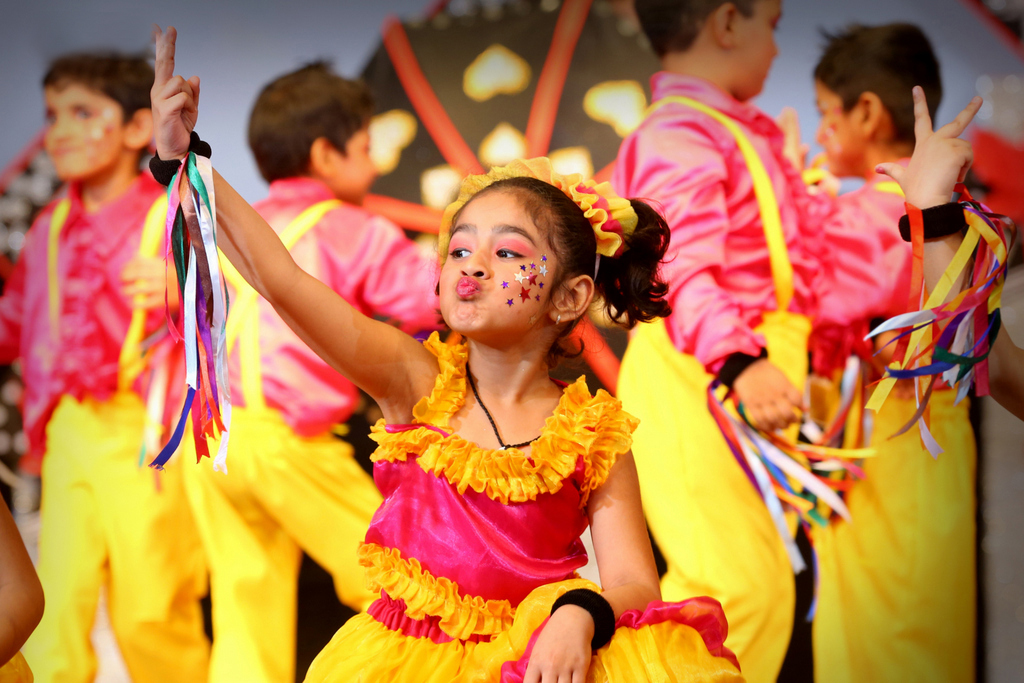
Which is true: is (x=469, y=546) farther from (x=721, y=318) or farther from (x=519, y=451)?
(x=721, y=318)

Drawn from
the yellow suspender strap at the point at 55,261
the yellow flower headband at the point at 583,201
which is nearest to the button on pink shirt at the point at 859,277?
the yellow flower headband at the point at 583,201

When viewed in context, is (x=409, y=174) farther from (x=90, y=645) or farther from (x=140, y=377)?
(x=90, y=645)

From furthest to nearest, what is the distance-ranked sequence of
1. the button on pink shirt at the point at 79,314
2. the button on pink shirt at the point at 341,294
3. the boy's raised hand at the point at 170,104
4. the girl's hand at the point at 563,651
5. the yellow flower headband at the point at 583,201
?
the button on pink shirt at the point at 79,314 → the button on pink shirt at the point at 341,294 → the yellow flower headband at the point at 583,201 → the boy's raised hand at the point at 170,104 → the girl's hand at the point at 563,651

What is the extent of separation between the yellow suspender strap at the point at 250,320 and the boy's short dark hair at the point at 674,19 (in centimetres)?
97

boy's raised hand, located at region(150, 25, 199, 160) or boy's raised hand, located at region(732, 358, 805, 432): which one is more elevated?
boy's raised hand, located at region(150, 25, 199, 160)

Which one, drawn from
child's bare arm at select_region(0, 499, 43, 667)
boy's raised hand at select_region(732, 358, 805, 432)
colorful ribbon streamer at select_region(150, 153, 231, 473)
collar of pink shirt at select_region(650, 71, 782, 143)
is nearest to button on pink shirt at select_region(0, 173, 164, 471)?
colorful ribbon streamer at select_region(150, 153, 231, 473)

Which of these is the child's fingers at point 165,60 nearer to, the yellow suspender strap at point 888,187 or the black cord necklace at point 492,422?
the black cord necklace at point 492,422

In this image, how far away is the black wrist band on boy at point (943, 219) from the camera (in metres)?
1.32

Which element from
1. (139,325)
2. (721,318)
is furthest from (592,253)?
(139,325)

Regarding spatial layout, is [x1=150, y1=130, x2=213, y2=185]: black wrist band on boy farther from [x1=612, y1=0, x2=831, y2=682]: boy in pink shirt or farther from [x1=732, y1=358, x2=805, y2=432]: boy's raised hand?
[x1=732, y1=358, x2=805, y2=432]: boy's raised hand

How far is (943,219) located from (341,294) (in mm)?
1409

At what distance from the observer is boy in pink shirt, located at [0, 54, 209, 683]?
217 centimetres

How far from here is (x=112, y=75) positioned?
2.34 meters

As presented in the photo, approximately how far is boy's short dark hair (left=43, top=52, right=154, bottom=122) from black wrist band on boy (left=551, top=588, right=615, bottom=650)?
1896 millimetres
